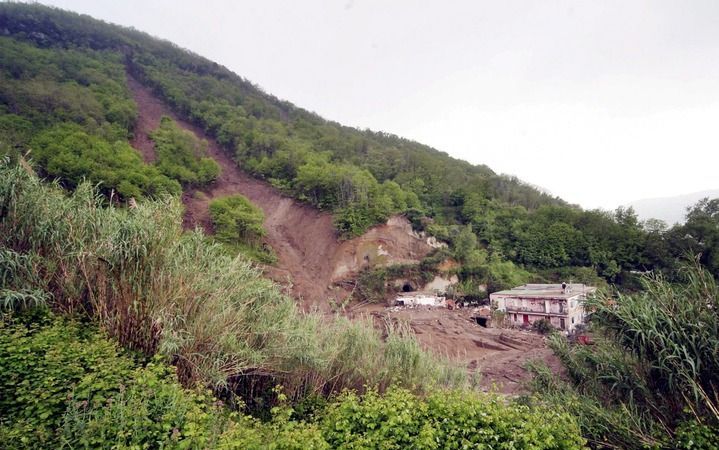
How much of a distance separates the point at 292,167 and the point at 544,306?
102 feet

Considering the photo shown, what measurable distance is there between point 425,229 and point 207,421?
1352 inches

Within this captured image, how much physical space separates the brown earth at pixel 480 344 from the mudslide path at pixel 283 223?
7569 mm

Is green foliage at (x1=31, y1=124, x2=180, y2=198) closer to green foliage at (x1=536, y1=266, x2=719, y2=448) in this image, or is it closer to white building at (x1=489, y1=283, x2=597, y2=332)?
green foliage at (x1=536, y1=266, x2=719, y2=448)

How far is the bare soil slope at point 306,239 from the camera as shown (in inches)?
1233

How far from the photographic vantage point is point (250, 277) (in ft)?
32.5

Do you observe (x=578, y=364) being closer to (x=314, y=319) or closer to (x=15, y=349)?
(x=314, y=319)

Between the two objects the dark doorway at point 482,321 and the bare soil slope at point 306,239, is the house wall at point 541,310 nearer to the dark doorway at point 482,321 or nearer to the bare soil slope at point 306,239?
the dark doorway at point 482,321

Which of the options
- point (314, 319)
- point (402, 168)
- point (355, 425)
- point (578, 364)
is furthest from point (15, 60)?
point (578, 364)

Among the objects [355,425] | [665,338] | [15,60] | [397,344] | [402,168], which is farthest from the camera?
[402,168]

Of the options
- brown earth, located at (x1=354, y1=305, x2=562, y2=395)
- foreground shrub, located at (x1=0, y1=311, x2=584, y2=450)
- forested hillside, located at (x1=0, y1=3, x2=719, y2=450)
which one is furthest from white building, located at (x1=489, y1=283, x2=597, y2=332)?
foreground shrub, located at (x1=0, y1=311, x2=584, y2=450)

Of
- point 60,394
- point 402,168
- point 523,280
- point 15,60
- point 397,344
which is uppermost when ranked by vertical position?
point 15,60

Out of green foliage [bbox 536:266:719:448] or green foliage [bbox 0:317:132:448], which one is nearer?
green foliage [bbox 0:317:132:448]

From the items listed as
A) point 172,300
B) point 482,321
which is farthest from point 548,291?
point 172,300

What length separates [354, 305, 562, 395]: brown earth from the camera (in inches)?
686
